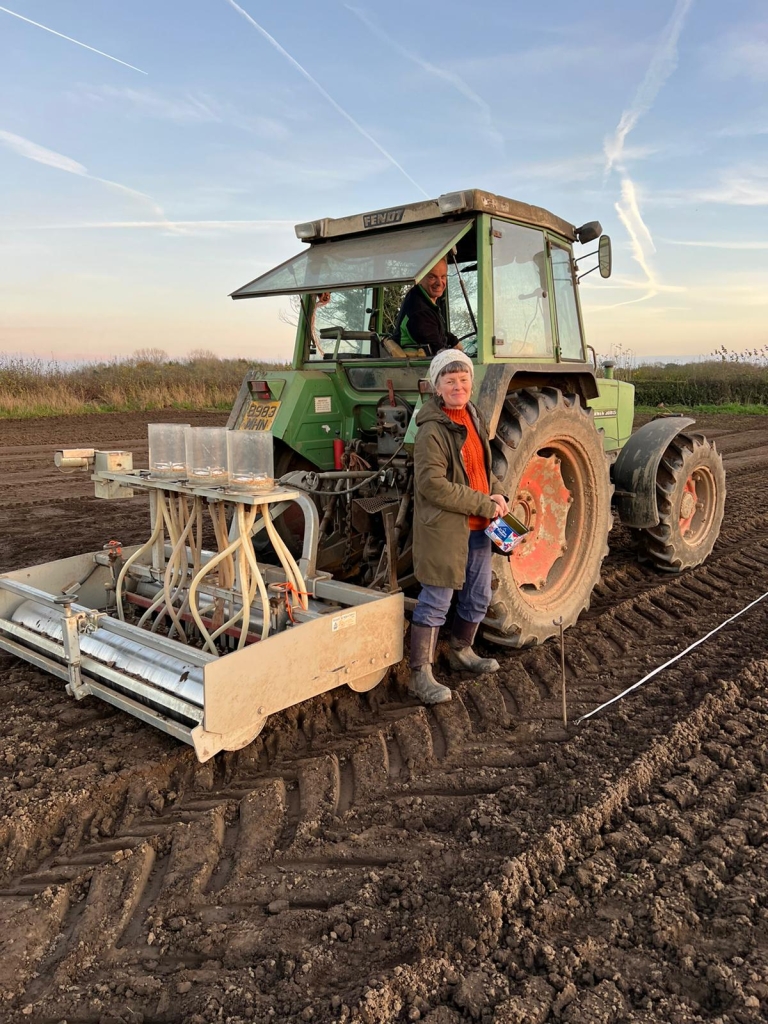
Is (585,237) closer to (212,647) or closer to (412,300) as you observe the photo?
(412,300)

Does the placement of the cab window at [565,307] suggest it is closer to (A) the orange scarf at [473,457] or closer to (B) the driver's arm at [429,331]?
(B) the driver's arm at [429,331]

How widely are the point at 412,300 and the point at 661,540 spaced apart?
A: 2630mm

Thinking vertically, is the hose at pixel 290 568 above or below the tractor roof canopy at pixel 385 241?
below

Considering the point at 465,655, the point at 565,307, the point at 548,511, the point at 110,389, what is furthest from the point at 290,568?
the point at 110,389

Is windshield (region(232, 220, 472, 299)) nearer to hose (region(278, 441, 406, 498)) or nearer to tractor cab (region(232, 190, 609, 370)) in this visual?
tractor cab (region(232, 190, 609, 370))

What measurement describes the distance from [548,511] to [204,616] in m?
2.10

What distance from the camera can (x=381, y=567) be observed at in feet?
13.3

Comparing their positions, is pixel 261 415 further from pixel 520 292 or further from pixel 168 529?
pixel 520 292

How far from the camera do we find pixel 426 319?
4414 millimetres

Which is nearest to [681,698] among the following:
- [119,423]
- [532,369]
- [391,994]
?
[532,369]

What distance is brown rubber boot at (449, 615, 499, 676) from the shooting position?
3883 mm

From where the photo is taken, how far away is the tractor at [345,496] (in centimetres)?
313

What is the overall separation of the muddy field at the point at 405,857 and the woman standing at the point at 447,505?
410 mm

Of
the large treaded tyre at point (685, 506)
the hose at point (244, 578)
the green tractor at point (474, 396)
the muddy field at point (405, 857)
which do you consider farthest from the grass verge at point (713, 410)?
the hose at point (244, 578)
